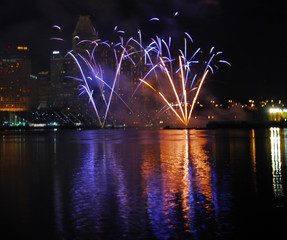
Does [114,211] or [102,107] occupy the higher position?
[102,107]

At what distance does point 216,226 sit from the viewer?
8789 millimetres

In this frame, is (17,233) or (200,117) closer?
(17,233)

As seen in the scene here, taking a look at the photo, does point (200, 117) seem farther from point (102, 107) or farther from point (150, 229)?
point (150, 229)

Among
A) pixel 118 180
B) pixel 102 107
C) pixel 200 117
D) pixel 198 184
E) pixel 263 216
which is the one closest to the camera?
pixel 263 216

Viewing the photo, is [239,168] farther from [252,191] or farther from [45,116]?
[45,116]

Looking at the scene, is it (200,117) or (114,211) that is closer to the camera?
(114,211)

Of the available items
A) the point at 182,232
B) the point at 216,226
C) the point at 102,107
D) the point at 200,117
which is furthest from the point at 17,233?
the point at 102,107

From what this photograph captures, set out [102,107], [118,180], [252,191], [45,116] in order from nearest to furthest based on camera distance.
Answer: [252,191], [118,180], [102,107], [45,116]

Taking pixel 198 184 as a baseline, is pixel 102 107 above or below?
above

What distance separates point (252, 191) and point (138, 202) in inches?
140

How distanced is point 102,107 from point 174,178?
15190cm

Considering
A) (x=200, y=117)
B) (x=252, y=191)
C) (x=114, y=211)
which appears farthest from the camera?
(x=200, y=117)

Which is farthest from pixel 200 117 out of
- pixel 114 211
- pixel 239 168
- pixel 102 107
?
pixel 114 211

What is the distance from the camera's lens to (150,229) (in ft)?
28.3
